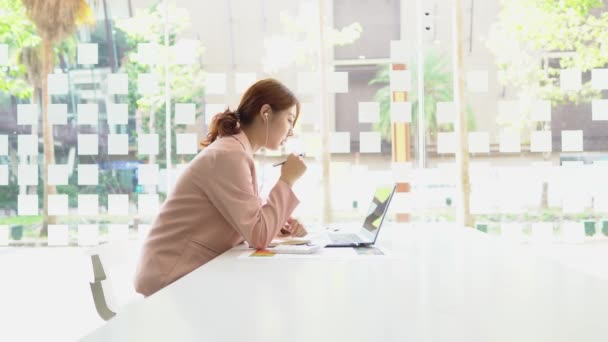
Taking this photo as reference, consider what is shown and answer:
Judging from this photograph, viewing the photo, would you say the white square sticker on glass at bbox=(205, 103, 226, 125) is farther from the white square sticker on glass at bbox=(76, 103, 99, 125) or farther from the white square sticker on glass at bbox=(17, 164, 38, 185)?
the white square sticker on glass at bbox=(17, 164, 38, 185)

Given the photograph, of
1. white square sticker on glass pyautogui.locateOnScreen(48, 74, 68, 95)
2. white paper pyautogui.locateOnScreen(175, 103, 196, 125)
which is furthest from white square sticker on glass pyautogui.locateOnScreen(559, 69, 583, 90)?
white square sticker on glass pyautogui.locateOnScreen(48, 74, 68, 95)

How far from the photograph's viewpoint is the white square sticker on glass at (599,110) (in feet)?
16.6

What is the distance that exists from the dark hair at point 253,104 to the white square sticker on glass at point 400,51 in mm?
3005

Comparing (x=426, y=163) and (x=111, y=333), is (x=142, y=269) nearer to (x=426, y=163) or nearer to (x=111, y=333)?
(x=111, y=333)

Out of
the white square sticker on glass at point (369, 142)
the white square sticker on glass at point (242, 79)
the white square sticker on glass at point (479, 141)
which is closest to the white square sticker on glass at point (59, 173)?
the white square sticker on glass at point (242, 79)

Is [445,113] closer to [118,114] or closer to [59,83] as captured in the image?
[118,114]

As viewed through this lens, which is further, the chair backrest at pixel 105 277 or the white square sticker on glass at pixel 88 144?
the white square sticker on glass at pixel 88 144

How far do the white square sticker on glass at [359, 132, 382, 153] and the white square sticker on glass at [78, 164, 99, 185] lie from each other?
7.63 feet

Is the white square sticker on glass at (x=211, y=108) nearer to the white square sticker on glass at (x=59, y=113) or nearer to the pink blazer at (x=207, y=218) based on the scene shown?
the white square sticker on glass at (x=59, y=113)

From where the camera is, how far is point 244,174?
1.98m

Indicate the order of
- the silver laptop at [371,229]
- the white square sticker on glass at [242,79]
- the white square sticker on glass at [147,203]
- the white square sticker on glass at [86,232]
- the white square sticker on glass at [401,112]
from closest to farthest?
the silver laptop at [371,229]
the white square sticker on glass at [401,112]
the white square sticker on glass at [242,79]
the white square sticker on glass at [147,203]
the white square sticker on glass at [86,232]

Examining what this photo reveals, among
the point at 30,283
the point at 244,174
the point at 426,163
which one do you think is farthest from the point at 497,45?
the point at 30,283

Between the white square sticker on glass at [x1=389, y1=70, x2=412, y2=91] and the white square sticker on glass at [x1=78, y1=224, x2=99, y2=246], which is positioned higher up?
the white square sticker on glass at [x1=389, y1=70, x2=412, y2=91]

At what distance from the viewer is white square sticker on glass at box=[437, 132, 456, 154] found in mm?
5133
